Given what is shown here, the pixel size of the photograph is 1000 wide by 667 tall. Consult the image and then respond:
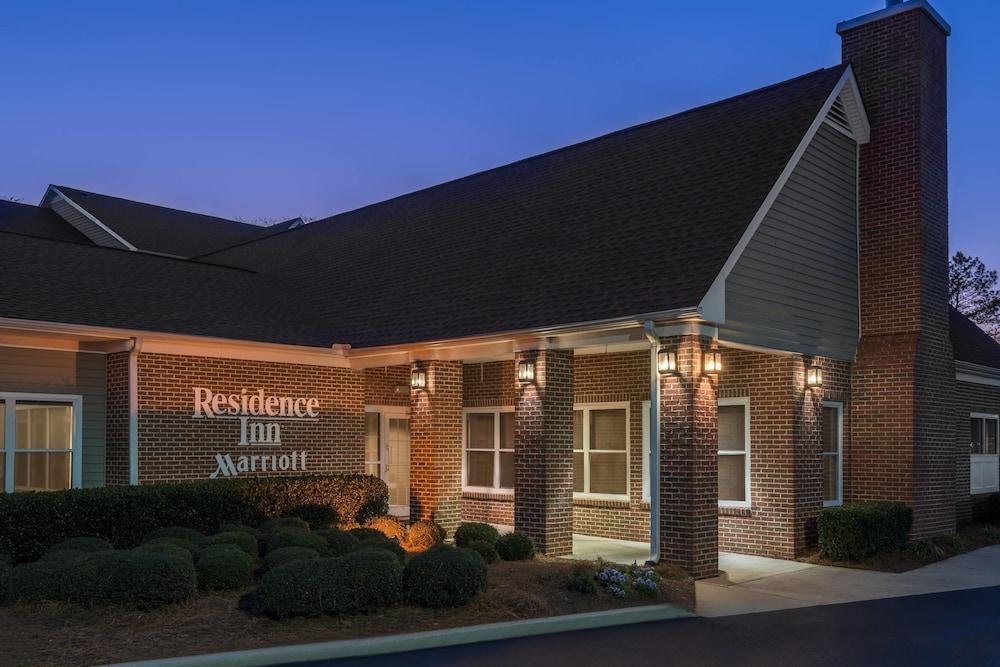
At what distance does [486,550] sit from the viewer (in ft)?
42.5

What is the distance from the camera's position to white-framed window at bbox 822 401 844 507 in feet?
52.6

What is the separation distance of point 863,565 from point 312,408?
9968 millimetres

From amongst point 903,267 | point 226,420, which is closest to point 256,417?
point 226,420

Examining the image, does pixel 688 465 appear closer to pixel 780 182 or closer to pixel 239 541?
pixel 780 182

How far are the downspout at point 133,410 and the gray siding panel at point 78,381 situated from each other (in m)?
0.82

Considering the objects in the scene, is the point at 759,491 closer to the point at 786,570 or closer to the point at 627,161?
the point at 786,570

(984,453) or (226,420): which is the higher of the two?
(226,420)

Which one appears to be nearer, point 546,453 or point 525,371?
point 546,453

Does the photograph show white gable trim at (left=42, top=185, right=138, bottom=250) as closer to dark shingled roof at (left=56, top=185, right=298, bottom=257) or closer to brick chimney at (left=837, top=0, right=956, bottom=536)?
dark shingled roof at (left=56, top=185, right=298, bottom=257)

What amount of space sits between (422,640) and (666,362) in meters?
5.68

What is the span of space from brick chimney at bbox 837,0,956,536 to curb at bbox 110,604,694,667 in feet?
23.0

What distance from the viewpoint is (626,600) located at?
1085 cm

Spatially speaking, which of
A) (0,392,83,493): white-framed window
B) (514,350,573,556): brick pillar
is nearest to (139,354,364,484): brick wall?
(0,392,83,493): white-framed window

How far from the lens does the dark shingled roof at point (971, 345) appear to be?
19.5 meters
